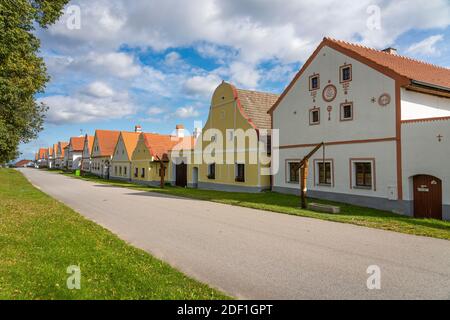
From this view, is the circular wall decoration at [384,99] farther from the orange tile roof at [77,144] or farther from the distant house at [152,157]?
the orange tile roof at [77,144]

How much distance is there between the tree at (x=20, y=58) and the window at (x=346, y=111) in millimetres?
14213

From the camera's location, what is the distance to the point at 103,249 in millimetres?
7629

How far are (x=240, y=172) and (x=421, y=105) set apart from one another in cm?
1256

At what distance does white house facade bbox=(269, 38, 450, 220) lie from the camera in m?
13.2

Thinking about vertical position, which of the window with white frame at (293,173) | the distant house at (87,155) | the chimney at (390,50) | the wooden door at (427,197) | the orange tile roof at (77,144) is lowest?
Result: the wooden door at (427,197)

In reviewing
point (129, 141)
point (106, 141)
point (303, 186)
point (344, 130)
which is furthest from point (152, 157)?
point (106, 141)

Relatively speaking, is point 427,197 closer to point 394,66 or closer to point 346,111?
point 346,111

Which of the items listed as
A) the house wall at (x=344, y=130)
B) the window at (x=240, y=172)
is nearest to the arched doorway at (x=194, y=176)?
the window at (x=240, y=172)

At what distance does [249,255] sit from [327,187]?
11239 millimetres

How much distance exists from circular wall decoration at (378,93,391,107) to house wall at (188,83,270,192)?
29.4 feet

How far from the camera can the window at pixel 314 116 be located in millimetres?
17984

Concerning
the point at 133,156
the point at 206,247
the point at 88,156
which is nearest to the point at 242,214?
the point at 206,247

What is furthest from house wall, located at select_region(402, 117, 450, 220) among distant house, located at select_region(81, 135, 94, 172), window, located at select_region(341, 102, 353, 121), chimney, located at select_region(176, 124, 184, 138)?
distant house, located at select_region(81, 135, 94, 172)
